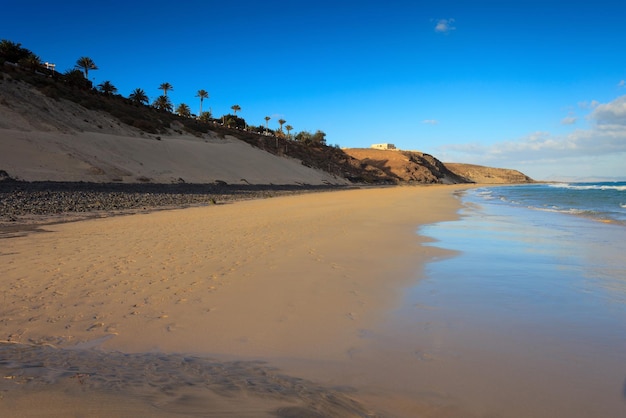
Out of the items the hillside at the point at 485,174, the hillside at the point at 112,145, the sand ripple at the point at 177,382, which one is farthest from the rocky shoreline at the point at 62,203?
the hillside at the point at 485,174

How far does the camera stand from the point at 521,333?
4.36 metres

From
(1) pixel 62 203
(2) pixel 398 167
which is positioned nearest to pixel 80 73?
(1) pixel 62 203

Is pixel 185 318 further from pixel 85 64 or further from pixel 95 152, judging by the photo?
pixel 85 64

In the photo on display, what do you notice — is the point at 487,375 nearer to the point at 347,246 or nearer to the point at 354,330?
the point at 354,330

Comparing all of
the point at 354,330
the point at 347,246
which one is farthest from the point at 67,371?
the point at 347,246

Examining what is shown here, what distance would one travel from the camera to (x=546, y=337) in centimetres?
423

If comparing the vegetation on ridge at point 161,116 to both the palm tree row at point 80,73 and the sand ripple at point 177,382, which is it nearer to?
the palm tree row at point 80,73

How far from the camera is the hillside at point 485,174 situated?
180 m

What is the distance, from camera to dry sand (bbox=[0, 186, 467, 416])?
8.50 ft

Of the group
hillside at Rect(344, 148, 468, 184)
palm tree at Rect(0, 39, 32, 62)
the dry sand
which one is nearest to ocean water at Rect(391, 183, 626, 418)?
the dry sand

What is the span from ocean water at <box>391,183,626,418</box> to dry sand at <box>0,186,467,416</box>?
25.7 inches

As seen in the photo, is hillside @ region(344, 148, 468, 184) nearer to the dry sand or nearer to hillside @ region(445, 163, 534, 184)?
hillside @ region(445, 163, 534, 184)

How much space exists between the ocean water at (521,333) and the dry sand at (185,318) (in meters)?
0.65

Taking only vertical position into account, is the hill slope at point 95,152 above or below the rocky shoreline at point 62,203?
above
